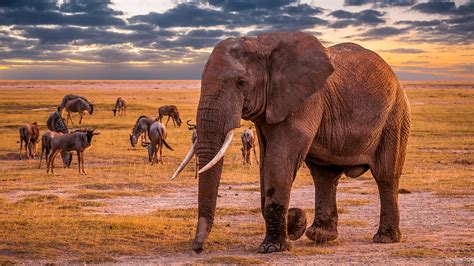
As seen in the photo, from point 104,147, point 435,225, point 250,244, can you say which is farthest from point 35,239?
point 104,147

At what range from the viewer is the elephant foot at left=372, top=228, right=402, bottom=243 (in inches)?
424

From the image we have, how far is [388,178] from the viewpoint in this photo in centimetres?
1087

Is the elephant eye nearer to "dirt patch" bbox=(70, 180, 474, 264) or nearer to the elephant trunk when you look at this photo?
the elephant trunk

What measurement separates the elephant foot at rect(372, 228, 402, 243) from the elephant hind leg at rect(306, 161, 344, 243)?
1.94 ft

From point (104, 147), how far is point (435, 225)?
1881 cm

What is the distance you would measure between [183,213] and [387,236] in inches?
175

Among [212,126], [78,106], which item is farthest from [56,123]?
[212,126]

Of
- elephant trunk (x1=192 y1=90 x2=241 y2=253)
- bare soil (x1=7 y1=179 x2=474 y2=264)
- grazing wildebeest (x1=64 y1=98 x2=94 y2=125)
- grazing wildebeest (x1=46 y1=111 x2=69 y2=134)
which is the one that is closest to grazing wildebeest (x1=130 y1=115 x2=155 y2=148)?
grazing wildebeest (x1=46 y1=111 x2=69 y2=134)

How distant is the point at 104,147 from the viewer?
29281 millimetres

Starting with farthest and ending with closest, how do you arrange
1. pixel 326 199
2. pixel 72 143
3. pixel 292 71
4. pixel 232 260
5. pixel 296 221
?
pixel 72 143 → pixel 326 199 → pixel 296 221 → pixel 292 71 → pixel 232 260

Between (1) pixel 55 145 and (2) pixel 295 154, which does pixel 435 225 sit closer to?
(2) pixel 295 154

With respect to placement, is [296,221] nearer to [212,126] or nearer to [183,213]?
[212,126]

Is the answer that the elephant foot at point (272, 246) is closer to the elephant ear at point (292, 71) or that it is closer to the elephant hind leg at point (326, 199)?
the elephant hind leg at point (326, 199)

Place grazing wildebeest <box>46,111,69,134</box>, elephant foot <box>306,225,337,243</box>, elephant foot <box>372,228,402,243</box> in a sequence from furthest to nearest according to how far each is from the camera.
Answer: grazing wildebeest <box>46,111,69,134</box> < elephant foot <box>372,228,402,243</box> < elephant foot <box>306,225,337,243</box>
